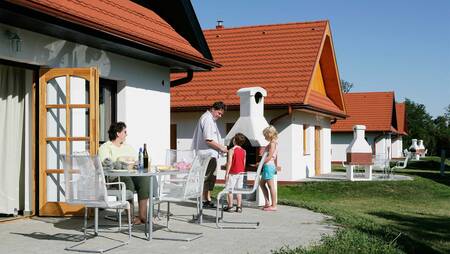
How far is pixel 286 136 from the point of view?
20094 millimetres

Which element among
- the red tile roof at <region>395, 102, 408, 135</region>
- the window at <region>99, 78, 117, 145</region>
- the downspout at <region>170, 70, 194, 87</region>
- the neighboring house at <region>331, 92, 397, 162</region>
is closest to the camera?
the window at <region>99, 78, 117, 145</region>

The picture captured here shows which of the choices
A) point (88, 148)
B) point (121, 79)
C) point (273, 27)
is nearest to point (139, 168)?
point (88, 148)

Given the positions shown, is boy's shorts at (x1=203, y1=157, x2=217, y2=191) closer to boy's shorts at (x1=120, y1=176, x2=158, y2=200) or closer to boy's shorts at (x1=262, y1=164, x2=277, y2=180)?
boy's shorts at (x1=262, y1=164, x2=277, y2=180)

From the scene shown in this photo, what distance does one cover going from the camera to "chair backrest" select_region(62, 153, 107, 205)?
21.1 ft

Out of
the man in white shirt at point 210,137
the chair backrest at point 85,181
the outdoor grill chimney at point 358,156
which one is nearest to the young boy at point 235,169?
the man in white shirt at point 210,137

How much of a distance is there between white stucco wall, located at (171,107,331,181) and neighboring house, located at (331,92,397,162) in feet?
56.7

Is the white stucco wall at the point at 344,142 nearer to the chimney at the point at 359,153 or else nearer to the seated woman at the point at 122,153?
the chimney at the point at 359,153

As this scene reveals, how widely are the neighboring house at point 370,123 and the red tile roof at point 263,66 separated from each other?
15584mm

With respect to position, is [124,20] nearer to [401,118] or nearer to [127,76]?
[127,76]

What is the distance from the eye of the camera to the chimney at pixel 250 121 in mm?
11047

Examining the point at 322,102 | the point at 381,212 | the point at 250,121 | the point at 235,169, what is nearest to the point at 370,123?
the point at 322,102

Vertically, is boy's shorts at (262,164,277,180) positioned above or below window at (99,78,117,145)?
below

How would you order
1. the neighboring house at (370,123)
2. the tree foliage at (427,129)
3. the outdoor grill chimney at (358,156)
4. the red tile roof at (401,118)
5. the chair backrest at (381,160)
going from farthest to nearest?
the tree foliage at (427,129) → the red tile roof at (401,118) → the neighboring house at (370,123) → the chair backrest at (381,160) → the outdoor grill chimney at (358,156)

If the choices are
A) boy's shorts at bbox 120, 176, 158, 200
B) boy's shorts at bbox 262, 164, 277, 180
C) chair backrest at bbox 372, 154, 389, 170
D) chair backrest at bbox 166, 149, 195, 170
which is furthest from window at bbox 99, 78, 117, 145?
chair backrest at bbox 372, 154, 389, 170
